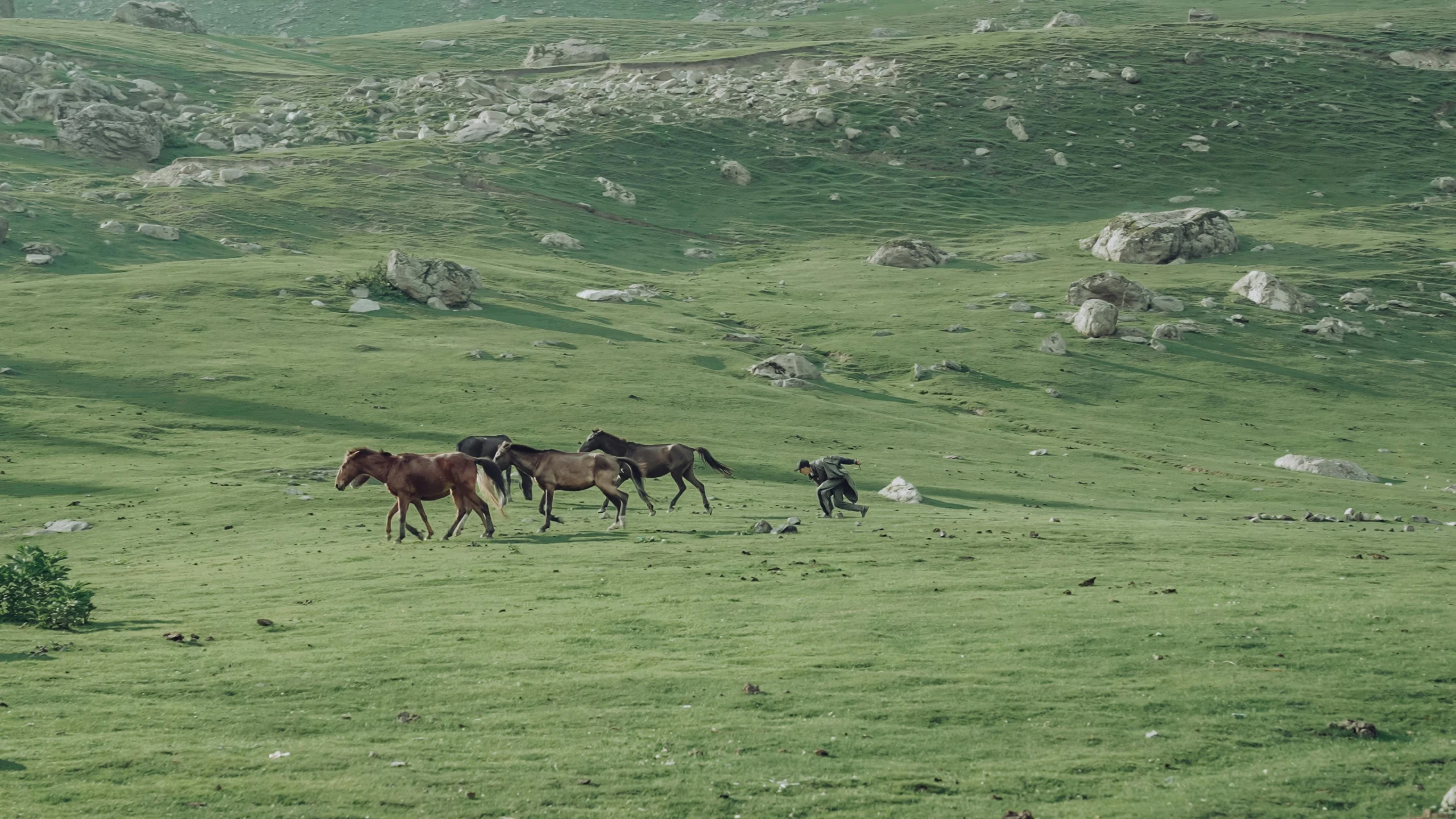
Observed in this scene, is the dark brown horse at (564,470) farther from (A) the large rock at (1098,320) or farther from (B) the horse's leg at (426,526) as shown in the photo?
(A) the large rock at (1098,320)

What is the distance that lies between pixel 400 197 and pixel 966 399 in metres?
47.2

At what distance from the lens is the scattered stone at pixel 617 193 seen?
3735 inches

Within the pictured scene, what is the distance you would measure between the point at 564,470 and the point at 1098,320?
135 ft

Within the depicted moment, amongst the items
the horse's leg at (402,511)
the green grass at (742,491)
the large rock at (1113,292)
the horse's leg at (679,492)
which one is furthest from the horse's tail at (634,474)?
the large rock at (1113,292)

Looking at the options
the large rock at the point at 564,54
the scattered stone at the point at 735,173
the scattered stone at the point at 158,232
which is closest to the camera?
the scattered stone at the point at 158,232

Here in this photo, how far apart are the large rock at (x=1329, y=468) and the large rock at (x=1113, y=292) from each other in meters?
23.8

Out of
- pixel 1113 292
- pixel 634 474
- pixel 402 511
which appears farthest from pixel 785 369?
pixel 402 511

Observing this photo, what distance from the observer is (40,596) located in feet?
64.3

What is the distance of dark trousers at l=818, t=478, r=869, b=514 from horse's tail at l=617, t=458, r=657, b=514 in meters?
4.26

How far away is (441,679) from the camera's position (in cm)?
1673

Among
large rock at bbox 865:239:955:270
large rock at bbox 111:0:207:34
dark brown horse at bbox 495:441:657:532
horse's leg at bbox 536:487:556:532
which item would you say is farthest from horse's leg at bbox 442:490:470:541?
large rock at bbox 111:0:207:34

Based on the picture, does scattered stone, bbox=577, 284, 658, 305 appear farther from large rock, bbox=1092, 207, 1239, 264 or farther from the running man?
the running man

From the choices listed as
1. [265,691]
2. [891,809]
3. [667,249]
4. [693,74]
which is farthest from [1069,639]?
[693,74]

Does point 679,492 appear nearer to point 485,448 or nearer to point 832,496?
point 832,496
